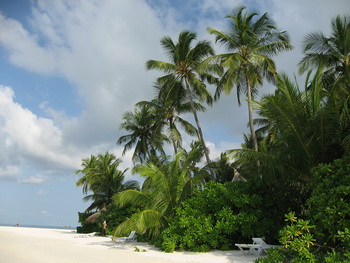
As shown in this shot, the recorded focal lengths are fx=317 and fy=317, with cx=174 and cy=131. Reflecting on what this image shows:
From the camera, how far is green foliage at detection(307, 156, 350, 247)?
6809mm

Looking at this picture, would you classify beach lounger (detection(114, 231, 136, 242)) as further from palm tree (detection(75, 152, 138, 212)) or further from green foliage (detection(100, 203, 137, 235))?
palm tree (detection(75, 152, 138, 212))

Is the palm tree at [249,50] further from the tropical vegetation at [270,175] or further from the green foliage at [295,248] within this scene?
the green foliage at [295,248]

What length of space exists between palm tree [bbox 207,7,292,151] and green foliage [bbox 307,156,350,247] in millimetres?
8723

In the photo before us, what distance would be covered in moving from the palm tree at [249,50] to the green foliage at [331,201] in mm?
8723

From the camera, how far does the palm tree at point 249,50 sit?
1670 centimetres

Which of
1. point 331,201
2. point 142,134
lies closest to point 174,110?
point 142,134

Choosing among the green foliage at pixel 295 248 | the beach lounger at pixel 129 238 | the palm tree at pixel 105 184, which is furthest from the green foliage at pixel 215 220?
the palm tree at pixel 105 184

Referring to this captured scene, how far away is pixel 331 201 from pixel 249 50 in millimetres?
11829

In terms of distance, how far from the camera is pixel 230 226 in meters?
10.4

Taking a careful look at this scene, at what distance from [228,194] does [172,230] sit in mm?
2421

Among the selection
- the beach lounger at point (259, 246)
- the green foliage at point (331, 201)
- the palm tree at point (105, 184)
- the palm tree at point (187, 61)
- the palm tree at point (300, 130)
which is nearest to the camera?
the green foliage at point (331, 201)

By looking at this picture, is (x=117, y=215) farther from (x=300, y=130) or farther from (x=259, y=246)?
(x=300, y=130)

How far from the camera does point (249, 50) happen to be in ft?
56.5

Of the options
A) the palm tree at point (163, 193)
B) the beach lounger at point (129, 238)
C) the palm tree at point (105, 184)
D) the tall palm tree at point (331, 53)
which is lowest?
the beach lounger at point (129, 238)
